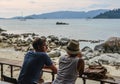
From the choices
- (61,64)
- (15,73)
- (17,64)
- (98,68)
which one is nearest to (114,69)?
(15,73)

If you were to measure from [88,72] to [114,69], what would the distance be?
9.16 metres

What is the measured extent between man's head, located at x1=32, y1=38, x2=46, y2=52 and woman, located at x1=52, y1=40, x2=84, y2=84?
0.38 metres

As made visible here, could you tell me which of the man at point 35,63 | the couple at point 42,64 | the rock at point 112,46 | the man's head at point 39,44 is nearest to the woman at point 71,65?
the couple at point 42,64

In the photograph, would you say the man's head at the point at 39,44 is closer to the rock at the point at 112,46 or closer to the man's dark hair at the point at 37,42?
the man's dark hair at the point at 37,42

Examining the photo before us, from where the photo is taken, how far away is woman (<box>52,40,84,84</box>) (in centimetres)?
536

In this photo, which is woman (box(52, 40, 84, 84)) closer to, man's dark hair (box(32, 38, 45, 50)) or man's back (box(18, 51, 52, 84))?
man's back (box(18, 51, 52, 84))

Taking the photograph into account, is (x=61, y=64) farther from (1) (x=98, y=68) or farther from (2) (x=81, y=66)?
(1) (x=98, y=68)

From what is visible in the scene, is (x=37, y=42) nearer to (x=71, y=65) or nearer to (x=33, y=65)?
(x=33, y=65)

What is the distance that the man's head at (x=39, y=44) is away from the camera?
535 centimetres

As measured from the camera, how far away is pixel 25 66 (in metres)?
5.50

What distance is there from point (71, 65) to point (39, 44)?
628 millimetres

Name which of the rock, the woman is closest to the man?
the woman

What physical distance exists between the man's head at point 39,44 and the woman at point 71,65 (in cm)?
38

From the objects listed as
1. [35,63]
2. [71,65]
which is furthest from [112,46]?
[35,63]
